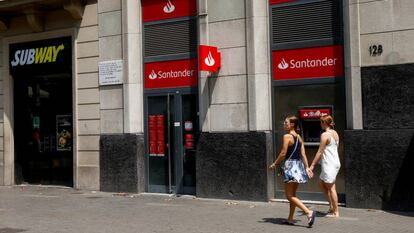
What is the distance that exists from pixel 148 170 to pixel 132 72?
8.10ft

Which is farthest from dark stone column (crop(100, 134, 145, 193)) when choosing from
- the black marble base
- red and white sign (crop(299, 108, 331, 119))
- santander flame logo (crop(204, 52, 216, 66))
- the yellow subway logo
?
the black marble base

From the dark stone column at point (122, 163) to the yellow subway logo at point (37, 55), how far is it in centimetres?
308

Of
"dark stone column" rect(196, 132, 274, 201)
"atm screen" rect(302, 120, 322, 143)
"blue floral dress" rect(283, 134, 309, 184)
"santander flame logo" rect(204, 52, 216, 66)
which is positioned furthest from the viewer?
"santander flame logo" rect(204, 52, 216, 66)

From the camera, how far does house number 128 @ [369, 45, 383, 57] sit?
10828 mm

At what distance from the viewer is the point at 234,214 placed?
35.1 feet

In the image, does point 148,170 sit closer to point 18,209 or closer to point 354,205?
point 18,209

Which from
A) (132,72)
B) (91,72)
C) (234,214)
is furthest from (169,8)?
(234,214)

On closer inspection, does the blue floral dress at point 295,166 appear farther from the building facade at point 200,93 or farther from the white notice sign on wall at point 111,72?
the white notice sign on wall at point 111,72

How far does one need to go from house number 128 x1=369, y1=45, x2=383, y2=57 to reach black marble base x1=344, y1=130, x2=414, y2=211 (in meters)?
1.46

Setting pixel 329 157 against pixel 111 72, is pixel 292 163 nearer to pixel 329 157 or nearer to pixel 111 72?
pixel 329 157

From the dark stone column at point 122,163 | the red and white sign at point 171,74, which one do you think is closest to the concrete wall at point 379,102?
the red and white sign at point 171,74

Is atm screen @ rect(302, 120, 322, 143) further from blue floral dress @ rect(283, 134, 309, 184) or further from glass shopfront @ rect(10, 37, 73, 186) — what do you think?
glass shopfront @ rect(10, 37, 73, 186)

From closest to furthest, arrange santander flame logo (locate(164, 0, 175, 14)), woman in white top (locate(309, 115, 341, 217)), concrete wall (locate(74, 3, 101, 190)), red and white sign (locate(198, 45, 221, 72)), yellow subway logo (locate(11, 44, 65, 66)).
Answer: woman in white top (locate(309, 115, 341, 217))
red and white sign (locate(198, 45, 221, 72))
santander flame logo (locate(164, 0, 175, 14))
concrete wall (locate(74, 3, 101, 190))
yellow subway logo (locate(11, 44, 65, 66))

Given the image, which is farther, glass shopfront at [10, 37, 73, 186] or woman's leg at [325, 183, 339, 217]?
glass shopfront at [10, 37, 73, 186]
